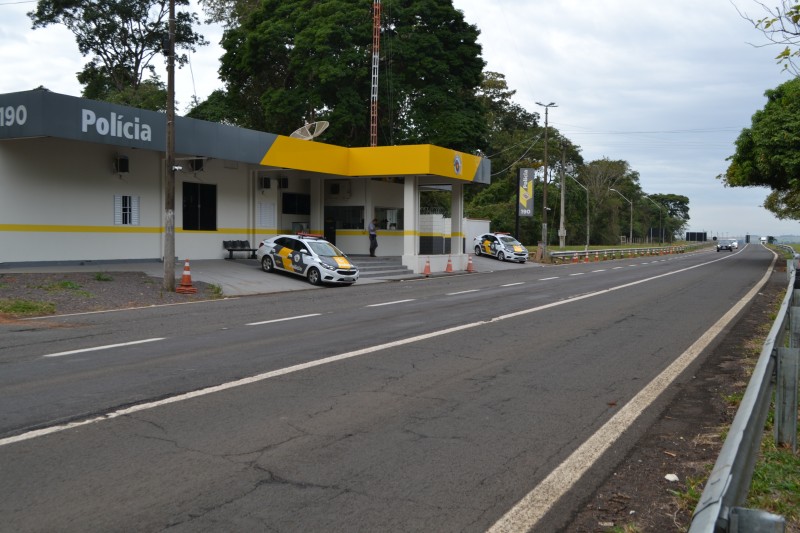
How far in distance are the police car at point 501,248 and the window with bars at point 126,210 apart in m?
23.9

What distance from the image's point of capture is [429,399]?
7.24 meters

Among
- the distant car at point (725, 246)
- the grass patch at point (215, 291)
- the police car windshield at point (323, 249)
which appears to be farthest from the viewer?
the distant car at point (725, 246)

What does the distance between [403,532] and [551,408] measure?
3.30 meters

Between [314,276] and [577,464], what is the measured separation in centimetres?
1885

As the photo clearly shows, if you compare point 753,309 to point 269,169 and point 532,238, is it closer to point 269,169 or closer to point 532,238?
point 269,169

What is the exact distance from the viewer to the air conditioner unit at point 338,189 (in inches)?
1320

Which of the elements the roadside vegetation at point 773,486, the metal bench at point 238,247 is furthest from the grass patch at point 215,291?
the roadside vegetation at point 773,486

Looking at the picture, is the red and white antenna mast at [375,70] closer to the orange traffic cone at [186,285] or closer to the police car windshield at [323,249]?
the police car windshield at [323,249]

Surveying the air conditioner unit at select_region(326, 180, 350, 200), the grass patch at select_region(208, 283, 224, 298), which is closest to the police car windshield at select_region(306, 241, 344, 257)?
the grass patch at select_region(208, 283, 224, 298)

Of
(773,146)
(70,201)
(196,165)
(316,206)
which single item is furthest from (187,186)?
(773,146)

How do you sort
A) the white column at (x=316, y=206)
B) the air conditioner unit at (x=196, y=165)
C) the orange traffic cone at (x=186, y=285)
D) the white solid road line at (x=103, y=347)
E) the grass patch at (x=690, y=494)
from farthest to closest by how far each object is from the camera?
the white column at (x=316, y=206), the air conditioner unit at (x=196, y=165), the orange traffic cone at (x=186, y=285), the white solid road line at (x=103, y=347), the grass patch at (x=690, y=494)

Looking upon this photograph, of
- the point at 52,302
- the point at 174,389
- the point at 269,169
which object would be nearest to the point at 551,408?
the point at 174,389

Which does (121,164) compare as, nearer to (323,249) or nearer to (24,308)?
(323,249)

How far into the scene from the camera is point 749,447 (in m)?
3.46
